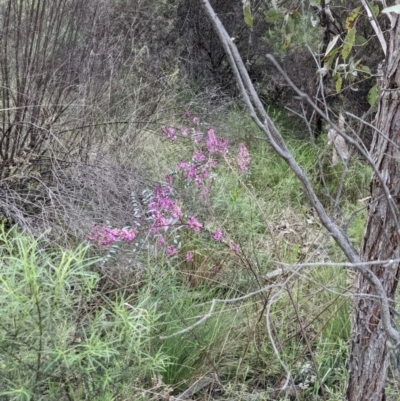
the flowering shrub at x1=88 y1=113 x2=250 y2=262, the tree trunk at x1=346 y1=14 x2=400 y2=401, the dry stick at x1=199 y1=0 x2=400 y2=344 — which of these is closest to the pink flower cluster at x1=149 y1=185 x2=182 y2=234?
the flowering shrub at x1=88 y1=113 x2=250 y2=262

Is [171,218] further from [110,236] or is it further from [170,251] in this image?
[110,236]

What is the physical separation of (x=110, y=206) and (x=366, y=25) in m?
3.41

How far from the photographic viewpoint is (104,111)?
3.83m

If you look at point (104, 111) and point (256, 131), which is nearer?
point (104, 111)

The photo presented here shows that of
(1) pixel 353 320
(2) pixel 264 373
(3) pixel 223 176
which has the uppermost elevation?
(1) pixel 353 320

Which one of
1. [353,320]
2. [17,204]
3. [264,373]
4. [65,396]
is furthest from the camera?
→ [17,204]

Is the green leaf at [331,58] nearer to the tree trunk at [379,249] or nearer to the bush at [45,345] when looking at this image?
the tree trunk at [379,249]

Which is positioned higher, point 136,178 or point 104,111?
point 104,111

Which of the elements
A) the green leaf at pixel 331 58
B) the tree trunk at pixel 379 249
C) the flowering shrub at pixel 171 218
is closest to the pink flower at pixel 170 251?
the flowering shrub at pixel 171 218

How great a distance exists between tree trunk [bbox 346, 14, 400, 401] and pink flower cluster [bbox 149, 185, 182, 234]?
90 centimetres

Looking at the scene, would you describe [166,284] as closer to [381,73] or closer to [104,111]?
[381,73]

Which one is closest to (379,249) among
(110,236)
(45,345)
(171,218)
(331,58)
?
(331,58)

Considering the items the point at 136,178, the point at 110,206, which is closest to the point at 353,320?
the point at 110,206

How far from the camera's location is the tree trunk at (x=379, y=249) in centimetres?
131
